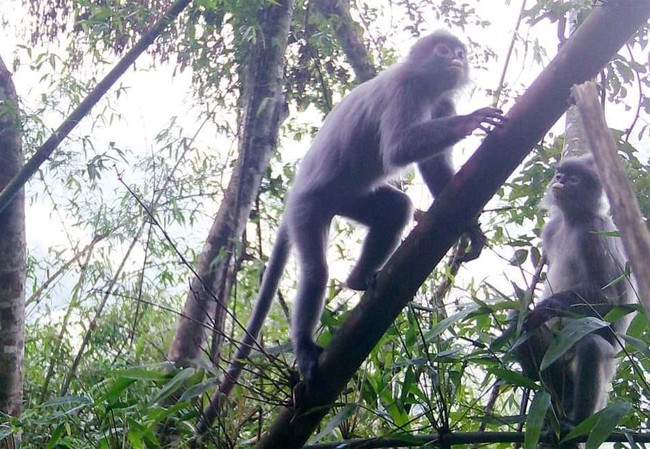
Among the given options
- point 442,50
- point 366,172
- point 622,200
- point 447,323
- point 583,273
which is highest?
point 442,50

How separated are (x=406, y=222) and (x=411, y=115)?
515mm

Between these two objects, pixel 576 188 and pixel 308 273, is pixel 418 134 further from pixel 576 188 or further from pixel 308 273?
pixel 576 188

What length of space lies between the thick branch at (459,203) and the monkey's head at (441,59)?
1555 mm

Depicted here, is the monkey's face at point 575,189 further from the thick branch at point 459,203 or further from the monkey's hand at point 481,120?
the thick branch at point 459,203

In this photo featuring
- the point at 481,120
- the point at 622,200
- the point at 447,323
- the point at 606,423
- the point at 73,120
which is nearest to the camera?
the point at 622,200

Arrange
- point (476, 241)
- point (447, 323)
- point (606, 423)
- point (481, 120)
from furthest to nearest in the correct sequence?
→ point (476, 241) < point (481, 120) < point (447, 323) < point (606, 423)

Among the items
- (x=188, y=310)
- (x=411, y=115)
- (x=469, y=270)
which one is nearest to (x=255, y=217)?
(x=188, y=310)

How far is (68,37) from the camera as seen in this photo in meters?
5.27

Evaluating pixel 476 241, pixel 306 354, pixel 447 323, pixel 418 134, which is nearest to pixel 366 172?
pixel 418 134

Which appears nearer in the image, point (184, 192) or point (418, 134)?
point (418, 134)

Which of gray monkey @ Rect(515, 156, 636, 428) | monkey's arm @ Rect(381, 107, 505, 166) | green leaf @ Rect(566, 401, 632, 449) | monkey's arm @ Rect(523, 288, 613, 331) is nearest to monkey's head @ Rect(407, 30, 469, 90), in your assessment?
monkey's arm @ Rect(381, 107, 505, 166)

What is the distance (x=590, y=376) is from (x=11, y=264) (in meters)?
2.57

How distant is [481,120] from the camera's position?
2.31 m

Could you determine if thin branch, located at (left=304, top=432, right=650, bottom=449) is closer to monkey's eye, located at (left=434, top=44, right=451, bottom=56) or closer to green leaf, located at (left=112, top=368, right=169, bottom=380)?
green leaf, located at (left=112, top=368, right=169, bottom=380)
